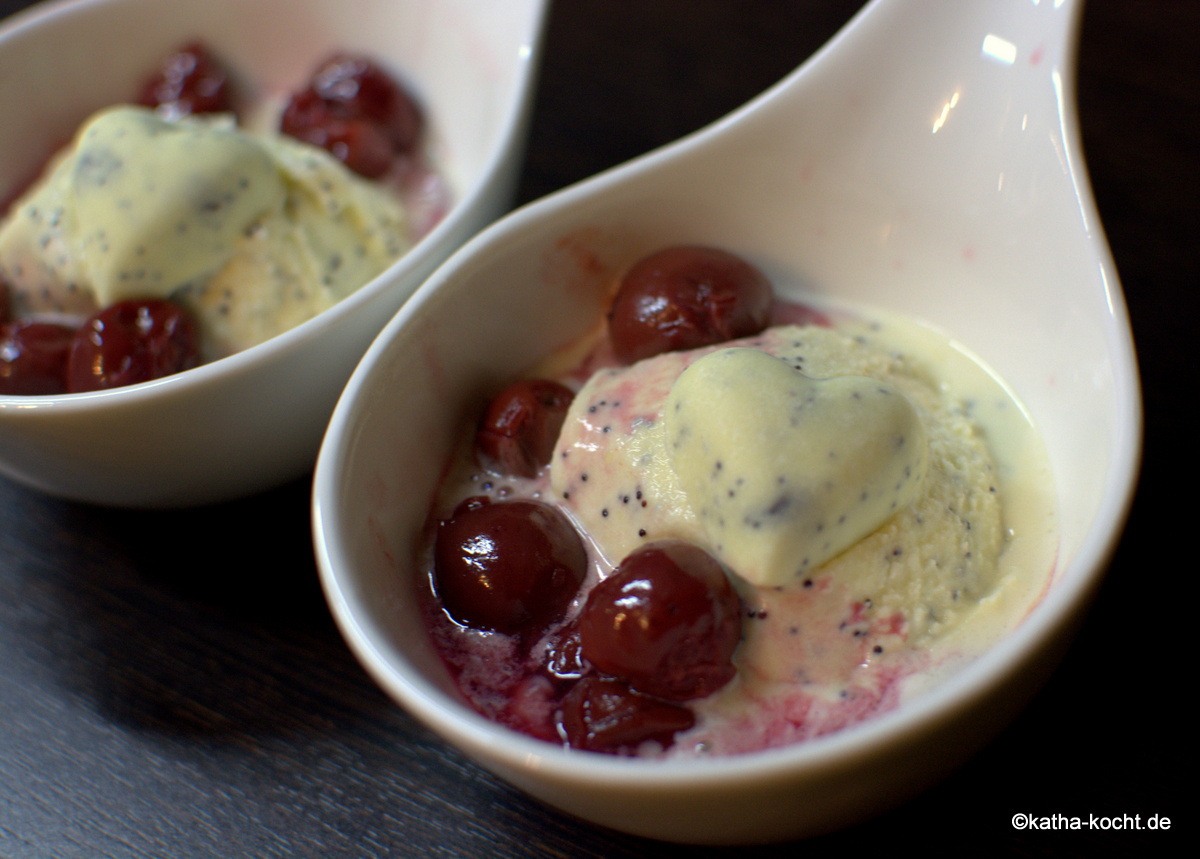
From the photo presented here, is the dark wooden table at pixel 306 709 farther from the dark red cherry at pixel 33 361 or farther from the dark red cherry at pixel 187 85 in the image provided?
the dark red cherry at pixel 187 85

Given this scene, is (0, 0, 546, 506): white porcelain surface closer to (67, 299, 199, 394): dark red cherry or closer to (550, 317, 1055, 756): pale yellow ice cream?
(67, 299, 199, 394): dark red cherry

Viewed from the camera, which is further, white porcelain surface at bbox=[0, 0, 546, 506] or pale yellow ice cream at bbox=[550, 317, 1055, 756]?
white porcelain surface at bbox=[0, 0, 546, 506]

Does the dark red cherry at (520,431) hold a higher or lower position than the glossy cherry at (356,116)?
lower

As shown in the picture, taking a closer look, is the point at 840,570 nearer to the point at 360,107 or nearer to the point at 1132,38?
the point at 360,107

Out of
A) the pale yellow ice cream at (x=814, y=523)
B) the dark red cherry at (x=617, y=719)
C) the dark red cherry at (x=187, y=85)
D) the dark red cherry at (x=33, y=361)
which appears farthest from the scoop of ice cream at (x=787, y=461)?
the dark red cherry at (x=187, y=85)

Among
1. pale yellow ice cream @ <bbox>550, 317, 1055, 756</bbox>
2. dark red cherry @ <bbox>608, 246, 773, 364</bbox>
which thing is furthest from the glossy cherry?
pale yellow ice cream @ <bbox>550, 317, 1055, 756</bbox>

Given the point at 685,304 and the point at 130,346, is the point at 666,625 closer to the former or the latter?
the point at 685,304

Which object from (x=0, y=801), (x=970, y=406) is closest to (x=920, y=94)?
(x=970, y=406)
